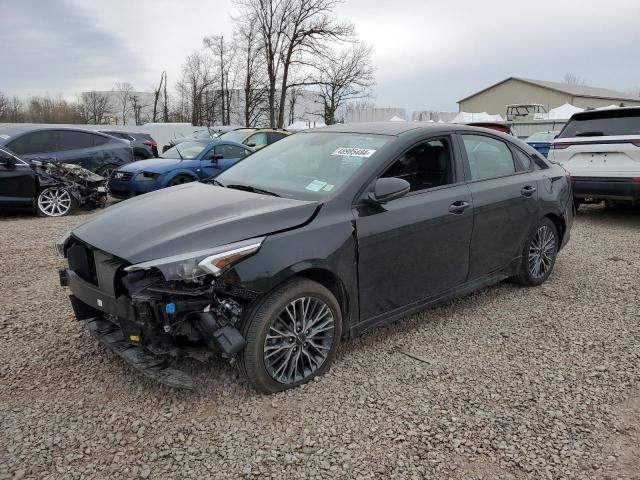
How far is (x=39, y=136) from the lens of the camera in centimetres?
1040

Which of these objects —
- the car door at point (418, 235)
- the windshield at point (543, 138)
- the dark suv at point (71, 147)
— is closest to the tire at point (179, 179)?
the dark suv at point (71, 147)

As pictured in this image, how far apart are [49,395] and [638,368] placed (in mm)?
3832

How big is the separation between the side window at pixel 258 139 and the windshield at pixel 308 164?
9.92 m

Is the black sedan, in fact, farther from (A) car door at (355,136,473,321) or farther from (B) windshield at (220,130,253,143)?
(B) windshield at (220,130,253,143)

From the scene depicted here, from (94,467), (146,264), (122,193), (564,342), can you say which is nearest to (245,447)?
(94,467)

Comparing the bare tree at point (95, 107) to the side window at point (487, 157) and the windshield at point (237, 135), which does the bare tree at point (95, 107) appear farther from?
the side window at point (487, 157)

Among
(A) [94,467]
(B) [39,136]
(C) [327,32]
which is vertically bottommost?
(A) [94,467]

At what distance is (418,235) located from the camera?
143 inches

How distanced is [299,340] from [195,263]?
0.83 meters

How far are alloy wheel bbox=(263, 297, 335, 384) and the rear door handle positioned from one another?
2.44 meters

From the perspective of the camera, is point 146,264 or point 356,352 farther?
point 356,352

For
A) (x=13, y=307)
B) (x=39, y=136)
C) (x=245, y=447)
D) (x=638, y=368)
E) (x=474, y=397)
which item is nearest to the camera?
(x=245, y=447)

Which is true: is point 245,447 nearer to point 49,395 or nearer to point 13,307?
point 49,395

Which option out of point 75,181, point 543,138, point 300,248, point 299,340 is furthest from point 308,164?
point 543,138
